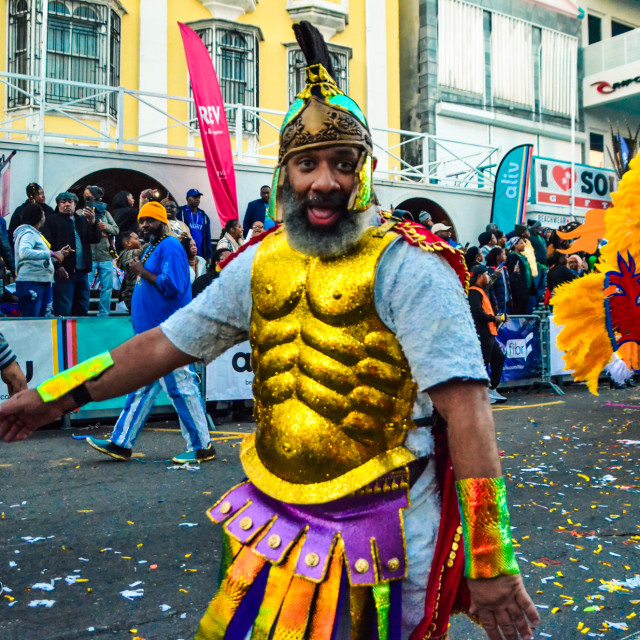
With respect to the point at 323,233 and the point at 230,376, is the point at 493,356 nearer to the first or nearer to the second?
the point at 230,376

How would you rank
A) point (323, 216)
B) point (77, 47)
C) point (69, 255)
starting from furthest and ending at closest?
point (77, 47)
point (69, 255)
point (323, 216)

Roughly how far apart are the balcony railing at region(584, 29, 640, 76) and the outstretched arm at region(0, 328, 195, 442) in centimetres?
2633

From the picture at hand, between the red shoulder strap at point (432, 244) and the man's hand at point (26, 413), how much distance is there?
3.05 feet

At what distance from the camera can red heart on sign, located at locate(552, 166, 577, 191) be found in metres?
17.9

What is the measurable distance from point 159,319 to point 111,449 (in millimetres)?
1136

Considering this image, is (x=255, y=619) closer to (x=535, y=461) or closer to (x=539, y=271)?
(x=535, y=461)

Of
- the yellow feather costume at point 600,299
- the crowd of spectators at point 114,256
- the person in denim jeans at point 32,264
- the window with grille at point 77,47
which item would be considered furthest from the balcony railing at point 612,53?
the yellow feather costume at point 600,299

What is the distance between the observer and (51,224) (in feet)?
30.8

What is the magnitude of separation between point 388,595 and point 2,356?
244 cm

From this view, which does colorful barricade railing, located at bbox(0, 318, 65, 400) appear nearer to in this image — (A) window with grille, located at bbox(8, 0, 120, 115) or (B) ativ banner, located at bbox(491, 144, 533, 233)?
(A) window with grille, located at bbox(8, 0, 120, 115)

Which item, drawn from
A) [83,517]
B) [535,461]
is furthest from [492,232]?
[83,517]

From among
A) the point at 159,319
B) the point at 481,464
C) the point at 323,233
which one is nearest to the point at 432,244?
the point at 323,233

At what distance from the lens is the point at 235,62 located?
1817cm

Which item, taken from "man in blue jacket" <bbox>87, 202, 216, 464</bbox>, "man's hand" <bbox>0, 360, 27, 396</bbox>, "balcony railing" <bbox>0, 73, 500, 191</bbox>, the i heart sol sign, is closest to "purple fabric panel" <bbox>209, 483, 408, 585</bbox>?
"man's hand" <bbox>0, 360, 27, 396</bbox>
